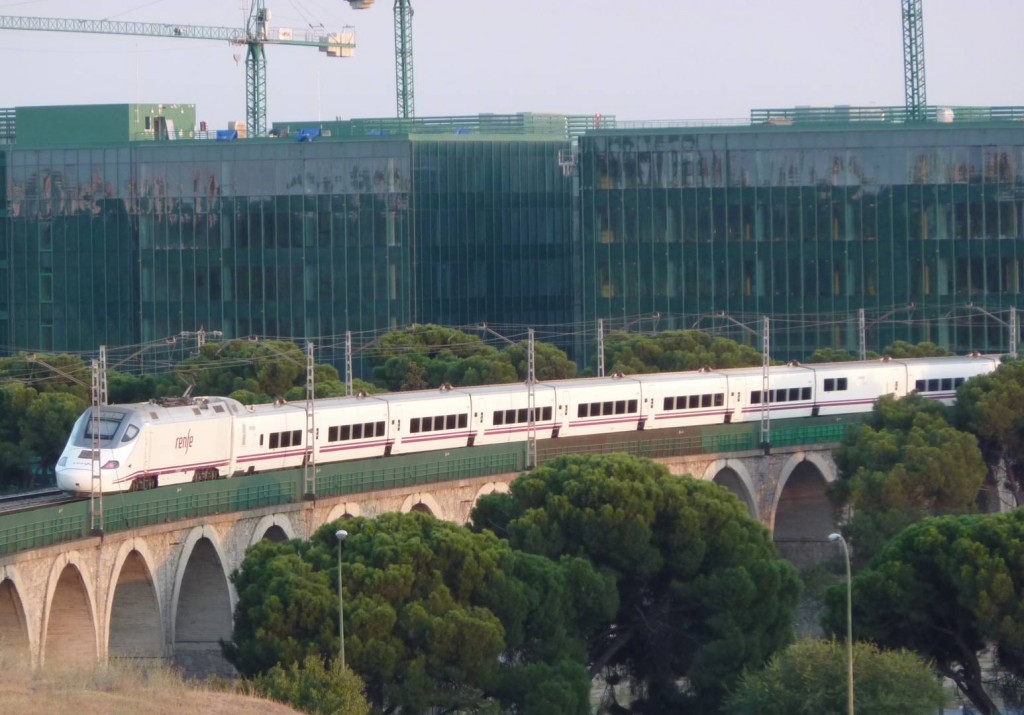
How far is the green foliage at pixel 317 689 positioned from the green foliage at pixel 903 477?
110ft

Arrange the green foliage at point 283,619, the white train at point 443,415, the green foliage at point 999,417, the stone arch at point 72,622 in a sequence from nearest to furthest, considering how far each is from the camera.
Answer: the green foliage at point 283,619, the stone arch at point 72,622, the white train at point 443,415, the green foliage at point 999,417

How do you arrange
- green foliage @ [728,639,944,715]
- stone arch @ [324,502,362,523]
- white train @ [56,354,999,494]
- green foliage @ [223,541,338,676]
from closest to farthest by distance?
1. green foliage @ [728,639,944,715]
2. green foliage @ [223,541,338,676]
3. white train @ [56,354,999,494]
4. stone arch @ [324,502,362,523]

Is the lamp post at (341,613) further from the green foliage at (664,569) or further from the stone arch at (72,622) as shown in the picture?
the green foliage at (664,569)

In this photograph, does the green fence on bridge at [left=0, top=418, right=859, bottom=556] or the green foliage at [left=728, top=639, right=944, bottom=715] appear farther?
the green fence on bridge at [left=0, top=418, right=859, bottom=556]

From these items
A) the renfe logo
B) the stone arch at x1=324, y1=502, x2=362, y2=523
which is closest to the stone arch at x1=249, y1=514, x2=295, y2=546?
the stone arch at x1=324, y1=502, x2=362, y2=523

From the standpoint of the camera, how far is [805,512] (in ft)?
292

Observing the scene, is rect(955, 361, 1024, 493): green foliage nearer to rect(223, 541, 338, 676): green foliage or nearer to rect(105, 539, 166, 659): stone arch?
rect(105, 539, 166, 659): stone arch

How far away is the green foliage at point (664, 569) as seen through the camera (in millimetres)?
58656

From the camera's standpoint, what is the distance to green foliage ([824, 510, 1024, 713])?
54312 mm

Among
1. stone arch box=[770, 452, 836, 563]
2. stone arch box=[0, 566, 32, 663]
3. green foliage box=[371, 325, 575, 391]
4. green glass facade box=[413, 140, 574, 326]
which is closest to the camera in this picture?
stone arch box=[0, 566, 32, 663]

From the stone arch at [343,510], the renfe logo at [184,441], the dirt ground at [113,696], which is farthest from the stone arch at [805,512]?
the dirt ground at [113,696]

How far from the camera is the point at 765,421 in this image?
86.2m

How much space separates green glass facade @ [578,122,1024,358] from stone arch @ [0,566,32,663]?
70277 mm

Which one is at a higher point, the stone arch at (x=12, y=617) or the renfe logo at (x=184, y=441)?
the renfe logo at (x=184, y=441)
